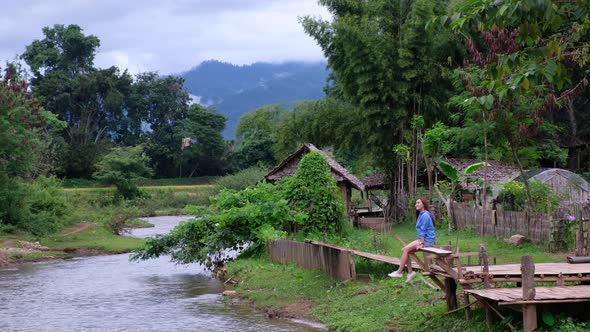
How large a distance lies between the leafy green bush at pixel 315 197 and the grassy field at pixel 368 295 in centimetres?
126

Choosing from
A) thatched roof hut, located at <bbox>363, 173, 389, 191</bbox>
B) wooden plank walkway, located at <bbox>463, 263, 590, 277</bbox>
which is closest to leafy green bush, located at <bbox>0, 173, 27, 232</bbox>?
thatched roof hut, located at <bbox>363, 173, 389, 191</bbox>

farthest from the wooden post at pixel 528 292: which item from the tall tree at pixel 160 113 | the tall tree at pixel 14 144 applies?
the tall tree at pixel 160 113

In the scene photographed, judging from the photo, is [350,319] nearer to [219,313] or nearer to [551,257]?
[219,313]

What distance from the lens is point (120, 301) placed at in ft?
54.6

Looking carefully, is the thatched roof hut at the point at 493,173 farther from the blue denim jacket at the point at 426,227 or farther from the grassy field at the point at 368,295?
the blue denim jacket at the point at 426,227

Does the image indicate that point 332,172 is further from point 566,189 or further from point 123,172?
point 123,172

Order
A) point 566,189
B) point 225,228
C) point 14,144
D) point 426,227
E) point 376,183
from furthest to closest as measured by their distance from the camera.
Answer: point 376,183
point 14,144
point 566,189
point 225,228
point 426,227

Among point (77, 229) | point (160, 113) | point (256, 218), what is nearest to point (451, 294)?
point (256, 218)

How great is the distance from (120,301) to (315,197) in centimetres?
691

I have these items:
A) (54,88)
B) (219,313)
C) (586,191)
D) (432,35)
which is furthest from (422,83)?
(54,88)

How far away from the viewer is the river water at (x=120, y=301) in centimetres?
1353

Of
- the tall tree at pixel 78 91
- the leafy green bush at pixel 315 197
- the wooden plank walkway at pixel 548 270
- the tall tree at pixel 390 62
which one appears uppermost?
the tall tree at pixel 78 91

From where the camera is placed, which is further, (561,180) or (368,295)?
(561,180)

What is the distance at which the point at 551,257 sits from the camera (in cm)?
1580
